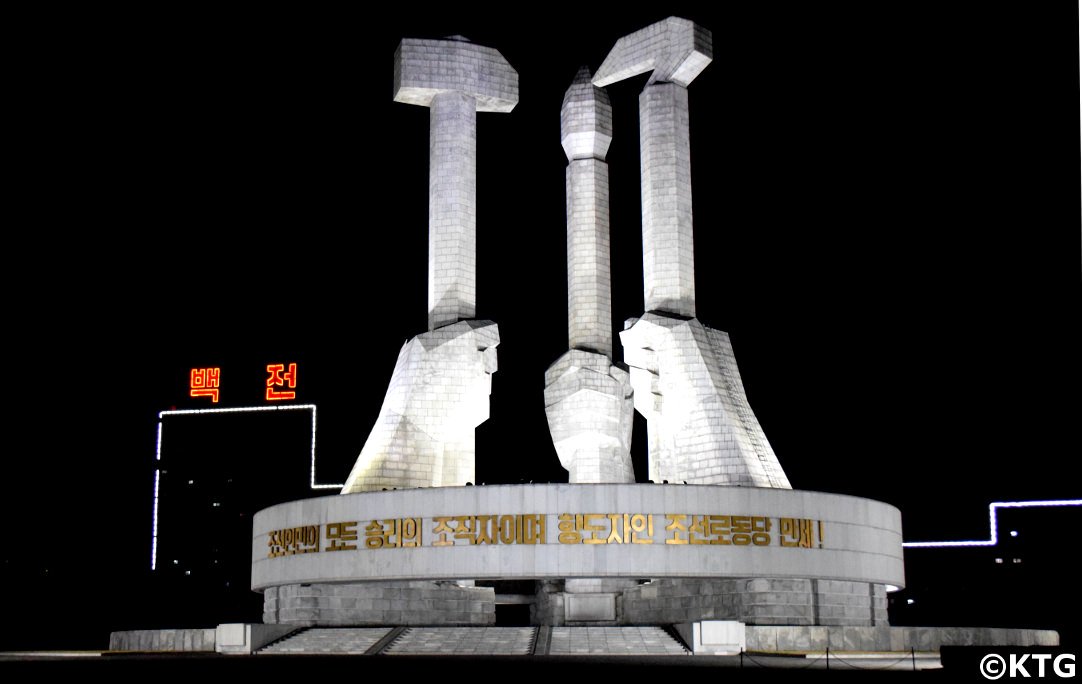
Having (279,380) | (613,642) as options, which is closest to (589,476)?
(613,642)

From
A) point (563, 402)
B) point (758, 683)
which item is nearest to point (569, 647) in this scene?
point (758, 683)

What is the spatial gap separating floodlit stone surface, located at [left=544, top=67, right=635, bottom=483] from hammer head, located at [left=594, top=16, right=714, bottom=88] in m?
1.44

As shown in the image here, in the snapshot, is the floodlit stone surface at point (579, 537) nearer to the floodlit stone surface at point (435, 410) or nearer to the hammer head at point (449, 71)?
the floodlit stone surface at point (435, 410)

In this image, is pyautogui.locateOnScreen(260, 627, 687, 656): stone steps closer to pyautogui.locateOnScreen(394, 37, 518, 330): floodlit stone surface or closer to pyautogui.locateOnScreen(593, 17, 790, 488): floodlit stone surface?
pyautogui.locateOnScreen(593, 17, 790, 488): floodlit stone surface

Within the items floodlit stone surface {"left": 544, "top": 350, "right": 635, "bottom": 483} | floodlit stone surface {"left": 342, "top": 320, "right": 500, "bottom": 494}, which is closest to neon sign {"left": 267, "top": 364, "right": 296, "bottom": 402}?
floodlit stone surface {"left": 342, "top": 320, "right": 500, "bottom": 494}

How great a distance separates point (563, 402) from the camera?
45844 mm

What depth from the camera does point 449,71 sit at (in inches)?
1842

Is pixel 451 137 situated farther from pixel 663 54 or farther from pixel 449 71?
pixel 663 54

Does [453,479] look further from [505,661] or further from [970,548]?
[970,548]

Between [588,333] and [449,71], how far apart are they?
10.7 metres

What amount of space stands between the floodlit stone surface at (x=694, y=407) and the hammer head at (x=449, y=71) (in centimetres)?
1030

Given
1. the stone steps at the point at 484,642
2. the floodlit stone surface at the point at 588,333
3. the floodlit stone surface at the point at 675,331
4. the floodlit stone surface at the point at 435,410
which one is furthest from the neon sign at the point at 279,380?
the stone steps at the point at 484,642

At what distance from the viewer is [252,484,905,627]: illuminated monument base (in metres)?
35.6

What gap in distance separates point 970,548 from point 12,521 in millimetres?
41387
